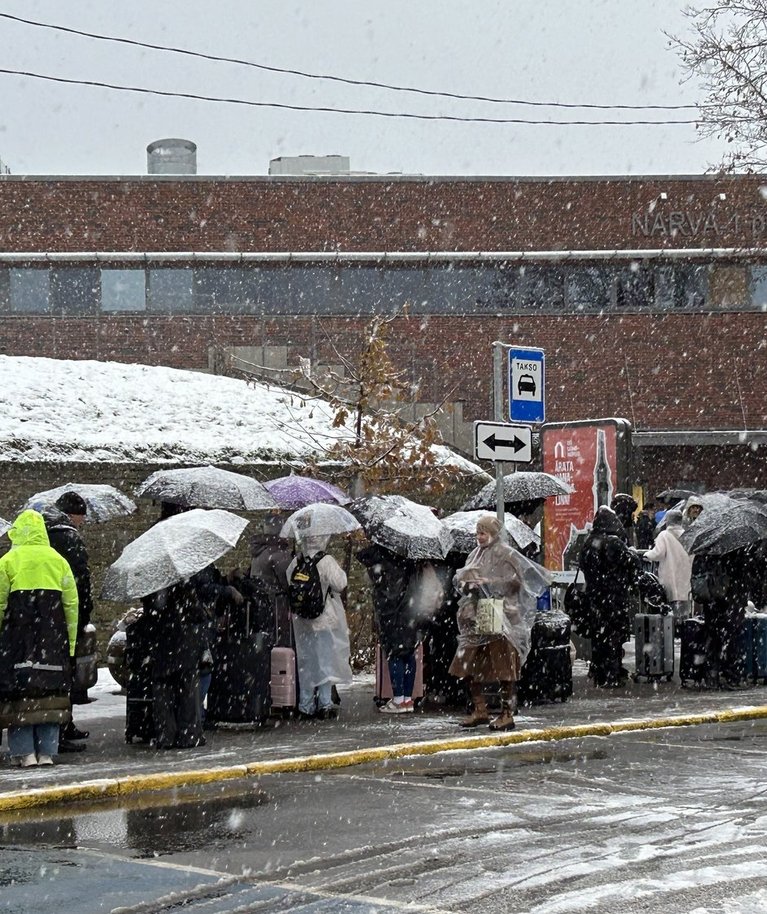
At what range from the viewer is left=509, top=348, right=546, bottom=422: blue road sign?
47.8 ft

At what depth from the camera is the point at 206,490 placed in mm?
14180

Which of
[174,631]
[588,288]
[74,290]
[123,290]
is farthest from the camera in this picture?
[588,288]

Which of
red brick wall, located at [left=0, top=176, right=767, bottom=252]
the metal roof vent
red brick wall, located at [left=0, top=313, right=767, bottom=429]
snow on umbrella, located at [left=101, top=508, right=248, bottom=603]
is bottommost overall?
snow on umbrella, located at [left=101, top=508, right=248, bottom=603]

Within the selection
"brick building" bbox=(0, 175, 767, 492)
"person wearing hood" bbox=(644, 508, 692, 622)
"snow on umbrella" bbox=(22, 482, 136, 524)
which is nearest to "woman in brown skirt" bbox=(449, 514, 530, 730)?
"snow on umbrella" bbox=(22, 482, 136, 524)

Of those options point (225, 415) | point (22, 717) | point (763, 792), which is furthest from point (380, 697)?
point (225, 415)

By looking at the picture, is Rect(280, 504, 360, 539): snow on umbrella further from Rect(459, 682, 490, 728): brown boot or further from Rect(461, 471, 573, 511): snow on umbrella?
Rect(461, 471, 573, 511): snow on umbrella

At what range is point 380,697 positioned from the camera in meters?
14.6

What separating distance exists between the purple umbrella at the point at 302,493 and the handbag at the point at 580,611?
259 cm

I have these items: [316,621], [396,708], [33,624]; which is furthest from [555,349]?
[33,624]

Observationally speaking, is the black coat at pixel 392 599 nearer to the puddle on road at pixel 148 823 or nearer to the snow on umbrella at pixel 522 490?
the snow on umbrella at pixel 522 490

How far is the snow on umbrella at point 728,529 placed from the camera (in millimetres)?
15195

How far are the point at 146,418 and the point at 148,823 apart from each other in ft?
44.0

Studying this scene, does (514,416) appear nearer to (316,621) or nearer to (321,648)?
(316,621)

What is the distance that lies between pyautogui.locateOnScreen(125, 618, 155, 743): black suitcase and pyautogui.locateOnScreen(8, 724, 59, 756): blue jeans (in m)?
0.88
